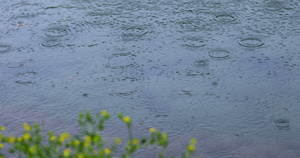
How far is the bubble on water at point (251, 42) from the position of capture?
4895mm

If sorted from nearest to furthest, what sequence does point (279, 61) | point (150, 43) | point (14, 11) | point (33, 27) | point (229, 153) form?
point (229, 153) < point (279, 61) < point (150, 43) < point (33, 27) < point (14, 11)

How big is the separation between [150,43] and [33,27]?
1662mm

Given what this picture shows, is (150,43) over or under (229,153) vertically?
over

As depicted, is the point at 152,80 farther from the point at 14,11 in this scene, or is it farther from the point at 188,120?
the point at 14,11

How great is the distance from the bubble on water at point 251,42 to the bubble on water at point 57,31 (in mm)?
2190

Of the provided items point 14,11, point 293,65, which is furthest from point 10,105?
point 293,65

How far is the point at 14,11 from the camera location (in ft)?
20.0

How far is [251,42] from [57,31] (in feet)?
7.99

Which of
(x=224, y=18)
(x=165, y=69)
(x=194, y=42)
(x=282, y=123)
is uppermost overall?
(x=224, y=18)

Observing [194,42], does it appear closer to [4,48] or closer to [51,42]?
[51,42]

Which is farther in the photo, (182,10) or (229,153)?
(182,10)

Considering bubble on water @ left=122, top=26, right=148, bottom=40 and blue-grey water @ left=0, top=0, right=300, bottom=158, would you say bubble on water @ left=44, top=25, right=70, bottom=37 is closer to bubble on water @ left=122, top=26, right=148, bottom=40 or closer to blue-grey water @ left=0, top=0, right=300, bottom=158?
blue-grey water @ left=0, top=0, right=300, bottom=158

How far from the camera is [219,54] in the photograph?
15.5 ft

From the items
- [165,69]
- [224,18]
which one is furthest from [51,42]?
[224,18]
